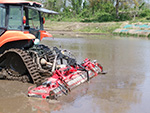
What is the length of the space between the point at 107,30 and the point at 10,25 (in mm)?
24338

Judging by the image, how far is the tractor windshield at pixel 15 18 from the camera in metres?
6.05

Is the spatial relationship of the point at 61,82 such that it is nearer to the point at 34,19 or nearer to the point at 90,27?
the point at 34,19

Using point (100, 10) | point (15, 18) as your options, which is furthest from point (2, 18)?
point (100, 10)

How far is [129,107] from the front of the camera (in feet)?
15.2

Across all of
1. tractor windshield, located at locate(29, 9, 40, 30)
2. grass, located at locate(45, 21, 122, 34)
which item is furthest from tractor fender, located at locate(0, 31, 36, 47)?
grass, located at locate(45, 21, 122, 34)

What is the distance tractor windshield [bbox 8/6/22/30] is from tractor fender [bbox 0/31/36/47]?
194mm

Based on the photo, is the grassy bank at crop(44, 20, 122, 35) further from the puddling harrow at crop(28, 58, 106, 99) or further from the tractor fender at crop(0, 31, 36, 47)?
the tractor fender at crop(0, 31, 36, 47)

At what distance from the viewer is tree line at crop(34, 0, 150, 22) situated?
37.0 m

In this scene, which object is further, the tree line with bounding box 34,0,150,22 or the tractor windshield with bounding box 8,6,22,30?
the tree line with bounding box 34,0,150,22

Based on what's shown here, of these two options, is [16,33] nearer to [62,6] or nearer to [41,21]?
[41,21]

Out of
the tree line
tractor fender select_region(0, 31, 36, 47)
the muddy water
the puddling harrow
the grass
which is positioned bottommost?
the muddy water

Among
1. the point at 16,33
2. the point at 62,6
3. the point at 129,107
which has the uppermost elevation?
the point at 62,6

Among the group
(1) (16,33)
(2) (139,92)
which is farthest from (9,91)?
(2) (139,92)

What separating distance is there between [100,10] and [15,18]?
40.9m
